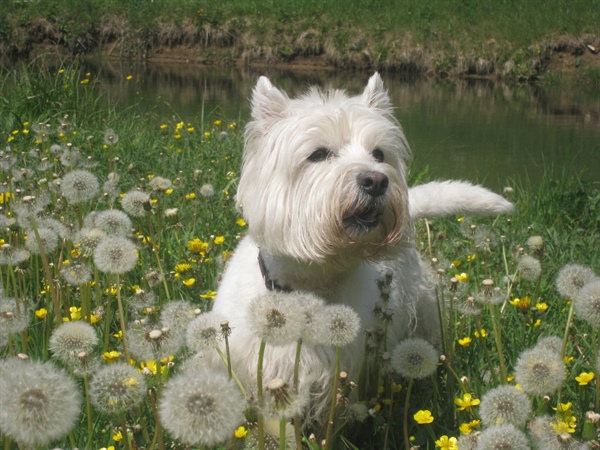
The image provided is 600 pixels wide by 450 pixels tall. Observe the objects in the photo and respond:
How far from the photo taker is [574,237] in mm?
4887

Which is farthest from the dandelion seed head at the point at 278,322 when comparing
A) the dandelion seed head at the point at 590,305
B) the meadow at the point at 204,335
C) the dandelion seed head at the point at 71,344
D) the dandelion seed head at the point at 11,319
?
the dandelion seed head at the point at 590,305

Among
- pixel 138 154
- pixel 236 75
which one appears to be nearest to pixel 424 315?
pixel 138 154

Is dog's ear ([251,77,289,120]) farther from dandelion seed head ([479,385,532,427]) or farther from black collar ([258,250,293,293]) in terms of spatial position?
dandelion seed head ([479,385,532,427])

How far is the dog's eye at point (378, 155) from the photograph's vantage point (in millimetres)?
2872

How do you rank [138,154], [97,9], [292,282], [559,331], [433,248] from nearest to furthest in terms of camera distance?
[292,282] → [559,331] → [433,248] → [138,154] → [97,9]

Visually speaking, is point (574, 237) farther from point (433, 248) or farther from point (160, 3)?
point (160, 3)

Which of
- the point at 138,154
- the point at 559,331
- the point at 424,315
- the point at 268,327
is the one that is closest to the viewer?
the point at 268,327

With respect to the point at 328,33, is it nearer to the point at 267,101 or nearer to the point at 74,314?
the point at 267,101

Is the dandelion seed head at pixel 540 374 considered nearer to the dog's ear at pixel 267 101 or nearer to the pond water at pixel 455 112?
the dog's ear at pixel 267 101

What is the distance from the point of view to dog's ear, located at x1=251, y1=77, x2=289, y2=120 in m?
2.99

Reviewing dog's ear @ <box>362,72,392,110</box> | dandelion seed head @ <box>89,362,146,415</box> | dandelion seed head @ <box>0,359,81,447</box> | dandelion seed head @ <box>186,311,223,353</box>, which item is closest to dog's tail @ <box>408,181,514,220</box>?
dog's ear @ <box>362,72,392,110</box>

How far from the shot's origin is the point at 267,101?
3006 millimetres

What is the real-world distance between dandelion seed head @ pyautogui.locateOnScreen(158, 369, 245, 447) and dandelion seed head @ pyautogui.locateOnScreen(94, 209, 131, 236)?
121cm

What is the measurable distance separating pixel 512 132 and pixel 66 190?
785cm
